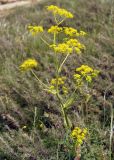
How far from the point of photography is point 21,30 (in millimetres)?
7055

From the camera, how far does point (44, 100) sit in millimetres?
4277

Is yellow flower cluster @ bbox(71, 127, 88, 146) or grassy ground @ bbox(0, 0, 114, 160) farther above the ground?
yellow flower cluster @ bbox(71, 127, 88, 146)

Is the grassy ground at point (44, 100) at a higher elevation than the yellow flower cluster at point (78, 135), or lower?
lower

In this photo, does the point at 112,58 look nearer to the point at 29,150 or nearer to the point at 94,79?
the point at 94,79

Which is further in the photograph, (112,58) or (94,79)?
(112,58)

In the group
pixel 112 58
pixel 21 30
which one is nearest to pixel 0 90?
pixel 112 58

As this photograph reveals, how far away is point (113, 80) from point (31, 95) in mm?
856

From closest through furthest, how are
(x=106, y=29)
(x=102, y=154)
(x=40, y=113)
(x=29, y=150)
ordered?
(x=102, y=154) < (x=29, y=150) < (x=40, y=113) < (x=106, y=29)

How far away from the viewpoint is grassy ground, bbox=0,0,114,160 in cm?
357

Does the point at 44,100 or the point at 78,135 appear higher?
the point at 78,135

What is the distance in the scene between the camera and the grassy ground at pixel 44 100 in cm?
357

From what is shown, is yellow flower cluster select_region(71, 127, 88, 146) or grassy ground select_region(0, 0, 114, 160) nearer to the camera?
yellow flower cluster select_region(71, 127, 88, 146)

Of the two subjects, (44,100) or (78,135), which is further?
(44,100)

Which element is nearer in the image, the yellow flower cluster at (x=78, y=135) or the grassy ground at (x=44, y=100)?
the yellow flower cluster at (x=78, y=135)
